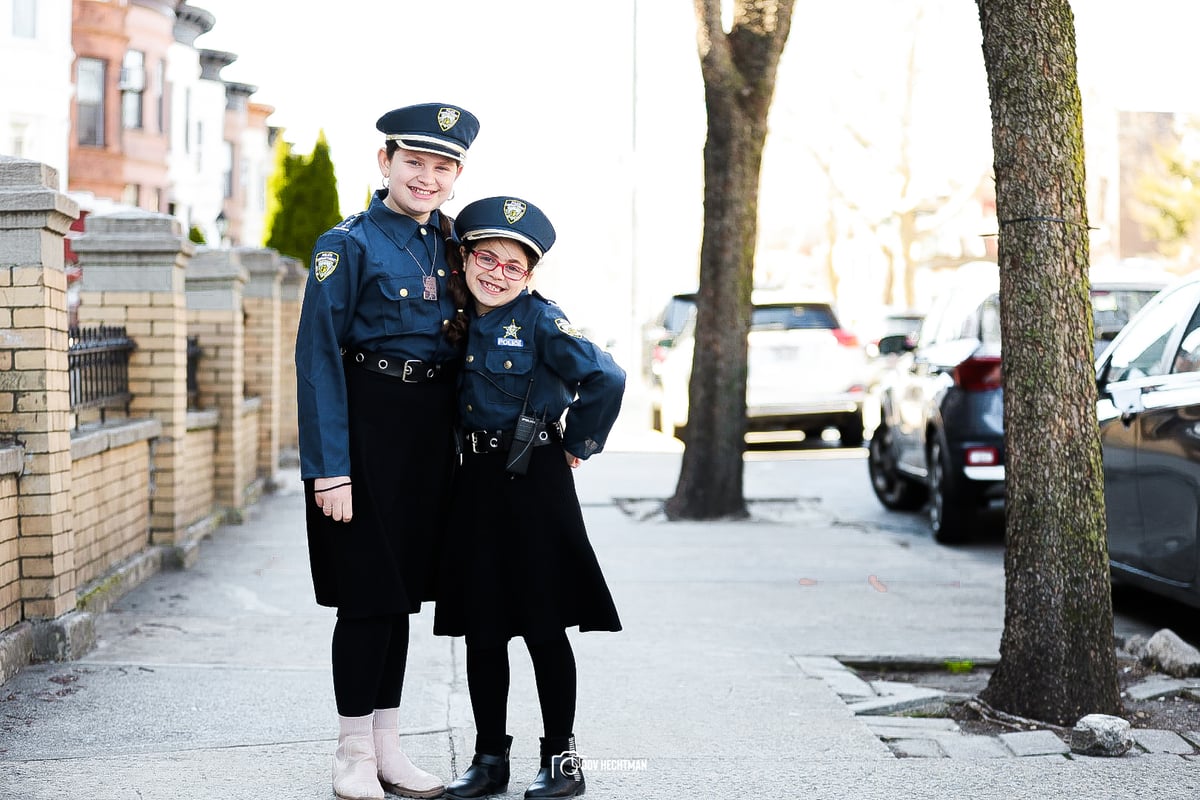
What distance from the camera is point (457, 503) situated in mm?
4406

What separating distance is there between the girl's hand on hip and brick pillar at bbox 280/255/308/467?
1037cm

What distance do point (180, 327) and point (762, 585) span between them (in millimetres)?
3422

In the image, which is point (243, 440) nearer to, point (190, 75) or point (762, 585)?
point (762, 585)

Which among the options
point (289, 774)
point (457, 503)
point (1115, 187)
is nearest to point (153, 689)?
point (289, 774)

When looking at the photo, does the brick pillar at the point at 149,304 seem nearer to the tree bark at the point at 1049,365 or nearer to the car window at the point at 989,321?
the tree bark at the point at 1049,365

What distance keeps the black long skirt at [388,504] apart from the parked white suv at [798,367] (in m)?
12.1

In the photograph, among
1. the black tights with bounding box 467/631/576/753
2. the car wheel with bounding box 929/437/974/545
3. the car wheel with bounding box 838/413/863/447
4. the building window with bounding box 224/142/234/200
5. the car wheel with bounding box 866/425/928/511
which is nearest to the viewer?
the black tights with bounding box 467/631/576/753

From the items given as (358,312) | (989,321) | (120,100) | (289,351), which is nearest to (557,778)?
(358,312)

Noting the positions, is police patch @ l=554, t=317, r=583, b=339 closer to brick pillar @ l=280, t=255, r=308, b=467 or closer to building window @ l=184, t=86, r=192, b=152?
brick pillar @ l=280, t=255, r=308, b=467

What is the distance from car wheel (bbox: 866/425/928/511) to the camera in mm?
12133

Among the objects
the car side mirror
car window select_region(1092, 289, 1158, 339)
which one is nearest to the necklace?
car window select_region(1092, 289, 1158, 339)

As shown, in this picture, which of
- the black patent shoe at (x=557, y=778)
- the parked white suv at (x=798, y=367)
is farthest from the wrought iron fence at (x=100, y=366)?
the parked white suv at (x=798, y=367)

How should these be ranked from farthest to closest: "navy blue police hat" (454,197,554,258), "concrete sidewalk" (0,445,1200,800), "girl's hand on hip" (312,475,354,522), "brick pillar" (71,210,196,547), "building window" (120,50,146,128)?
"building window" (120,50,146,128)
"brick pillar" (71,210,196,547)
"concrete sidewalk" (0,445,1200,800)
"navy blue police hat" (454,197,554,258)
"girl's hand on hip" (312,475,354,522)

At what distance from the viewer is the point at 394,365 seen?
4.37 metres
